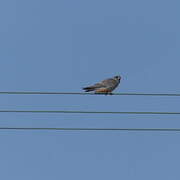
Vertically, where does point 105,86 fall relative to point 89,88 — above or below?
above

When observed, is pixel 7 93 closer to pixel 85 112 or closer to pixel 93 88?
pixel 85 112

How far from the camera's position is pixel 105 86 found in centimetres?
2589

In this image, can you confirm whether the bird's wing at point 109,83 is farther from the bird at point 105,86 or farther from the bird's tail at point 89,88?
the bird's tail at point 89,88

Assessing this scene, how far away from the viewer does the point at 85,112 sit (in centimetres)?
1933

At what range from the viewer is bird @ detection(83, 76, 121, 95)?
25.2 metres

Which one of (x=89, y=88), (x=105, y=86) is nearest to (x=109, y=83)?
(x=105, y=86)

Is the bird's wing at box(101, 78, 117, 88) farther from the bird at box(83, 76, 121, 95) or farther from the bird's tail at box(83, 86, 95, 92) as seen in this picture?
the bird's tail at box(83, 86, 95, 92)

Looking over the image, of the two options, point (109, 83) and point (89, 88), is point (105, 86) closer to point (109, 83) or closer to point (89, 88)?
point (109, 83)

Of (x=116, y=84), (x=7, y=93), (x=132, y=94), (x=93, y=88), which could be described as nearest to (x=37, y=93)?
(x=7, y=93)

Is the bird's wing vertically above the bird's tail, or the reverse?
the bird's wing

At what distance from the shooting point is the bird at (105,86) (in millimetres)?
25163

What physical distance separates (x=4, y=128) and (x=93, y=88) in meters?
6.35

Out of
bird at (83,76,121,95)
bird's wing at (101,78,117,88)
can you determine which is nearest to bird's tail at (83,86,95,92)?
bird at (83,76,121,95)

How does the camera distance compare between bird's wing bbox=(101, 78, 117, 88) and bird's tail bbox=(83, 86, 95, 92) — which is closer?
bird's tail bbox=(83, 86, 95, 92)
